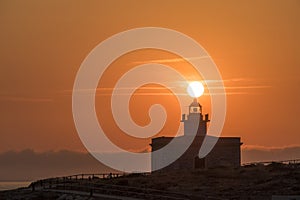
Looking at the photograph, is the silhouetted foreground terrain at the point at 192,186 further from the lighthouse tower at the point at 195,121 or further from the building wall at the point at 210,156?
the lighthouse tower at the point at 195,121

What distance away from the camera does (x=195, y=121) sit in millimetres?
82938

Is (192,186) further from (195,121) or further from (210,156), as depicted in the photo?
(195,121)

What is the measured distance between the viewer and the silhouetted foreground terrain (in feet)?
183

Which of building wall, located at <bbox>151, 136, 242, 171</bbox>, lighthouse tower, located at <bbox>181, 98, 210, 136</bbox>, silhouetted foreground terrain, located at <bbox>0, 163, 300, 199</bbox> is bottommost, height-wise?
silhouetted foreground terrain, located at <bbox>0, 163, 300, 199</bbox>

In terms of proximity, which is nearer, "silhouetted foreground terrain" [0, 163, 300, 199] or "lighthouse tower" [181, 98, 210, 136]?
"silhouetted foreground terrain" [0, 163, 300, 199]

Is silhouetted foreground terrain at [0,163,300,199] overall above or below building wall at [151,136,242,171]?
below

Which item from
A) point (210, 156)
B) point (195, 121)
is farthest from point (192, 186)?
point (195, 121)

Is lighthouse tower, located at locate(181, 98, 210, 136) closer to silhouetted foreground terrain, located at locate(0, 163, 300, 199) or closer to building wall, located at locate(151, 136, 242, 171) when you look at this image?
building wall, located at locate(151, 136, 242, 171)

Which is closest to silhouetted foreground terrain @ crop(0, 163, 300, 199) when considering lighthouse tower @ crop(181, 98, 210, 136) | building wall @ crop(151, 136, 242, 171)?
building wall @ crop(151, 136, 242, 171)

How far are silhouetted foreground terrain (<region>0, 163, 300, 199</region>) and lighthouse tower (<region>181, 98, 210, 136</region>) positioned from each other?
1018 cm

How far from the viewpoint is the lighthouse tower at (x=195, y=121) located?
82.1 meters

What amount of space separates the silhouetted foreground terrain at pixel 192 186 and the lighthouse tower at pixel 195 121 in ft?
33.4

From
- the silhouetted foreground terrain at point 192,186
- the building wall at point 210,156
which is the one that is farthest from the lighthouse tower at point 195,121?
the silhouetted foreground terrain at point 192,186

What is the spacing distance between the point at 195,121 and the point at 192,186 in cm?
2088
